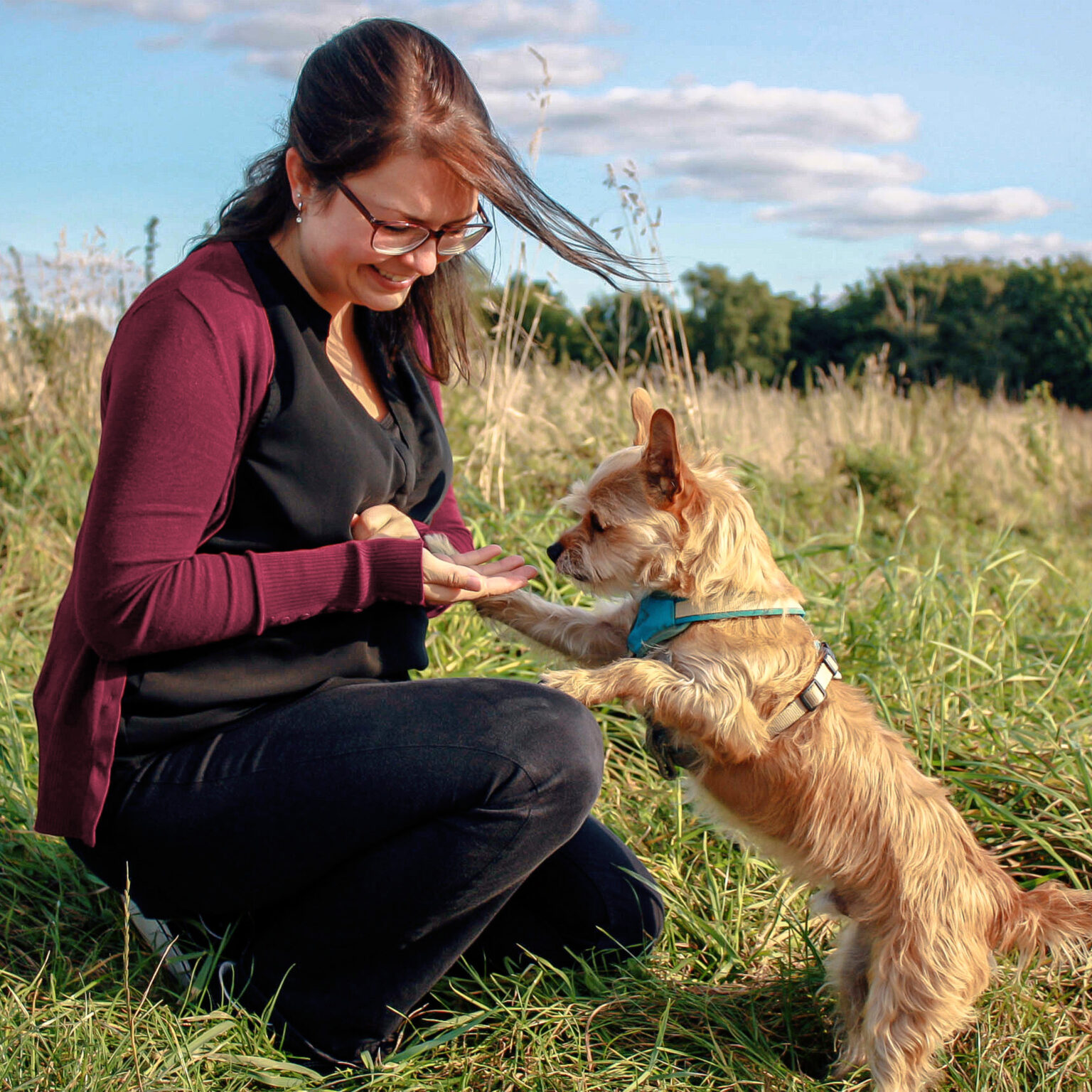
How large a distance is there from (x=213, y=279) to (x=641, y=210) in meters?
3.14

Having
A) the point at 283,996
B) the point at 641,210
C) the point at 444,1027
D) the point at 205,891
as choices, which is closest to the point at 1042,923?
the point at 444,1027

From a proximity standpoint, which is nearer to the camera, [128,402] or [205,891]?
[128,402]

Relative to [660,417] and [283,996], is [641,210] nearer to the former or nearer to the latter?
[660,417]

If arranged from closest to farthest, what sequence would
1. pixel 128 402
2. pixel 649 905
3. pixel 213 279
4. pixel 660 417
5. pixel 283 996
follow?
pixel 128 402, pixel 213 279, pixel 283 996, pixel 660 417, pixel 649 905

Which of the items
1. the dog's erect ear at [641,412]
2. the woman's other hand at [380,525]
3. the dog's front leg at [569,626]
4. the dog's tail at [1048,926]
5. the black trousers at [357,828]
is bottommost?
the dog's tail at [1048,926]

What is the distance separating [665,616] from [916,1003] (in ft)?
3.71

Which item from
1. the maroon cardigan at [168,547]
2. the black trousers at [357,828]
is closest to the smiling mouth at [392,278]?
the maroon cardigan at [168,547]

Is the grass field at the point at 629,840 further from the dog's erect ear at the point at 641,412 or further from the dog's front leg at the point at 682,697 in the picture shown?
the dog's erect ear at the point at 641,412

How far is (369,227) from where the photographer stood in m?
2.21

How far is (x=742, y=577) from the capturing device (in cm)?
265

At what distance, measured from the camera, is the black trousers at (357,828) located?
2.13m

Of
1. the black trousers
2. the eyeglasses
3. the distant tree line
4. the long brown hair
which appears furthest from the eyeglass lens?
the distant tree line

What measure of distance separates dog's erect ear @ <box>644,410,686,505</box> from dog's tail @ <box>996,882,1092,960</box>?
1396 millimetres

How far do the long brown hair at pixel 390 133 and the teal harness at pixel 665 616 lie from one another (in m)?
0.95
